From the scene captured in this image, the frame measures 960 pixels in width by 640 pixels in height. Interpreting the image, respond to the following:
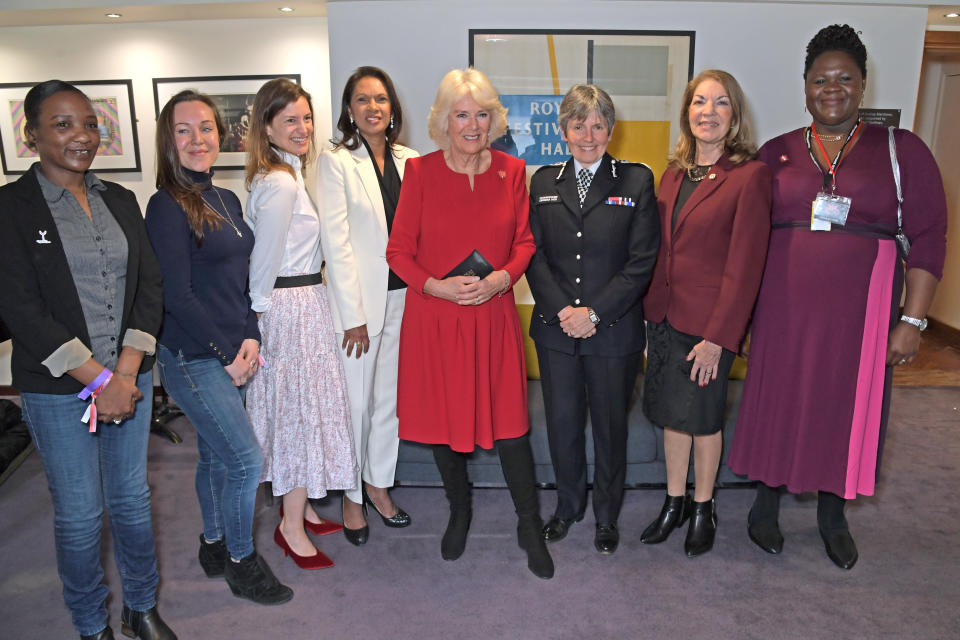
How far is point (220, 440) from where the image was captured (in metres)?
2.28

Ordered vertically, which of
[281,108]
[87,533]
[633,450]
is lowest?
[633,450]

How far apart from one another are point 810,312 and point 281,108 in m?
2.10

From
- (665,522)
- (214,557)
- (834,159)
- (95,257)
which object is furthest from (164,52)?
(665,522)

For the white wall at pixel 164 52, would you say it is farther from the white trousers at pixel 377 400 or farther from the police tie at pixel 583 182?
the police tie at pixel 583 182

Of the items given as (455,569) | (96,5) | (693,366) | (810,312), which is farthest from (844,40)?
(96,5)

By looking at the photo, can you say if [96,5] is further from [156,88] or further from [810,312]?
[810,312]

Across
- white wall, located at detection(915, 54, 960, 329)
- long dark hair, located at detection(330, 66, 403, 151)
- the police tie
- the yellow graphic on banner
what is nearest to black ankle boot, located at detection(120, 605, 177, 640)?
long dark hair, located at detection(330, 66, 403, 151)

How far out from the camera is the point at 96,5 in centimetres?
379

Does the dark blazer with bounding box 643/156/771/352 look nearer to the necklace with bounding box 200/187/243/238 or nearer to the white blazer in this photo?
the white blazer

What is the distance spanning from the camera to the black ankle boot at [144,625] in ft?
7.19

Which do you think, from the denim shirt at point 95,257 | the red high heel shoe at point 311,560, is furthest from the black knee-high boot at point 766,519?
the denim shirt at point 95,257

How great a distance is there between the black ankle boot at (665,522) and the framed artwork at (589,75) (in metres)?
1.91

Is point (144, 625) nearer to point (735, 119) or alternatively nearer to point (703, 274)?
point (703, 274)

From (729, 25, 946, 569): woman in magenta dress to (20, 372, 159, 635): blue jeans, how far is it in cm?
224
